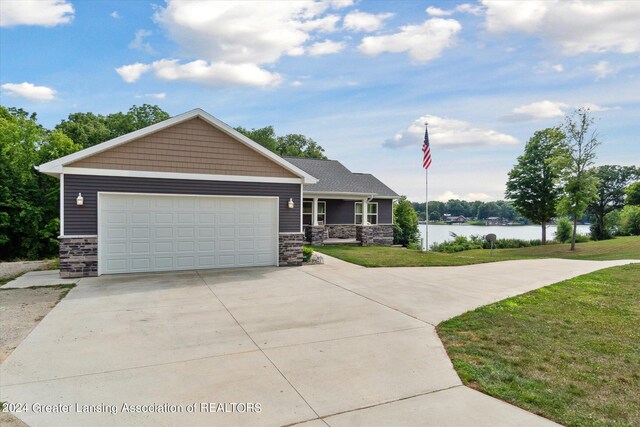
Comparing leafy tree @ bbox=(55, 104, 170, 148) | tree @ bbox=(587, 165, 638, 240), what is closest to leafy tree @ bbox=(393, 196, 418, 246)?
leafy tree @ bbox=(55, 104, 170, 148)

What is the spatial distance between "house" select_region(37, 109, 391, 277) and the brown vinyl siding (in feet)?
0.09

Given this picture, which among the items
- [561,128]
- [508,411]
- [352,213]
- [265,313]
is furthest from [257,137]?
[508,411]

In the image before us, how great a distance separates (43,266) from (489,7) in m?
15.4

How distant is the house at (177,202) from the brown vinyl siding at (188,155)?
3 cm

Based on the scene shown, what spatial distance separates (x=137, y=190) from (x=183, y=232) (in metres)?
1.68

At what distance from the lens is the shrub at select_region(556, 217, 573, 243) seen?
30561 millimetres

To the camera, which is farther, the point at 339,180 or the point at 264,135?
the point at 264,135

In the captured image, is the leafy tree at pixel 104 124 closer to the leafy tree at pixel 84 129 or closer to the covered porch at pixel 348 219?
the leafy tree at pixel 84 129

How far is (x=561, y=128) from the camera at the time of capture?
2497cm

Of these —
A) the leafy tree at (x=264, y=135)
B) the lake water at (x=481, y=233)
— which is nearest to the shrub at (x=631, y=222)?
the lake water at (x=481, y=233)

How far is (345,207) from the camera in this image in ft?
66.7

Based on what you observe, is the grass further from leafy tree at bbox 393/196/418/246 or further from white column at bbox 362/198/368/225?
leafy tree at bbox 393/196/418/246

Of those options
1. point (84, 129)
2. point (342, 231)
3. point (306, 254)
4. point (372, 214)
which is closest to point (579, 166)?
point (372, 214)

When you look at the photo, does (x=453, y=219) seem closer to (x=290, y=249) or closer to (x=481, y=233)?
(x=481, y=233)
